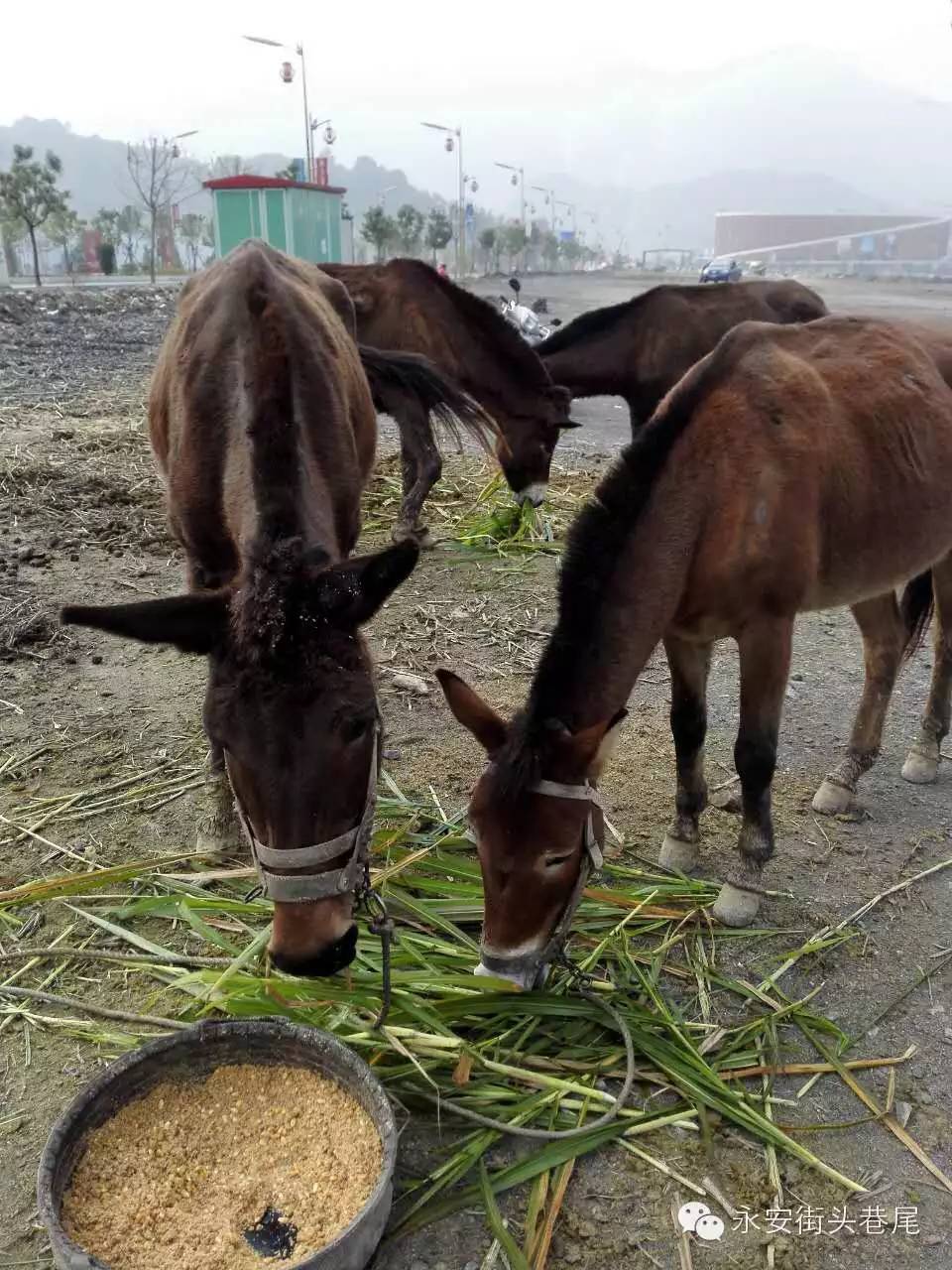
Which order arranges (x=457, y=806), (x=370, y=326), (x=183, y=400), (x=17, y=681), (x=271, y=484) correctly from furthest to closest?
(x=370, y=326) → (x=17, y=681) → (x=457, y=806) → (x=183, y=400) → (x=271, y=484)

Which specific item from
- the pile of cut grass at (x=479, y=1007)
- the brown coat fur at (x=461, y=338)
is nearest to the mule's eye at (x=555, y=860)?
the pile of cut grass at (x=479, y=1007)

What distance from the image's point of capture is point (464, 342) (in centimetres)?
964

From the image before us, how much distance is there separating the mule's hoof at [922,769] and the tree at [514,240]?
280ft

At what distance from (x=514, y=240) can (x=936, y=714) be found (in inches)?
3411

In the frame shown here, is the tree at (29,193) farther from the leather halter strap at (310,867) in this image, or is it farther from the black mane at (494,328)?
the leather halter strap at (310,867)

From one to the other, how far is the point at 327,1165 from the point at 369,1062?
477 mm

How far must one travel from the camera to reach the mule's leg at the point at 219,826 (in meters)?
4.29

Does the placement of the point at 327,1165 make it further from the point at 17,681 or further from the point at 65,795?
the point at 17,681

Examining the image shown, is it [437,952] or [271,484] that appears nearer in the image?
[271,484]

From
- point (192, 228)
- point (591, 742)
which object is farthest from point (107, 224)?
point (591, 742)

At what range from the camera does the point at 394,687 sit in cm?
604

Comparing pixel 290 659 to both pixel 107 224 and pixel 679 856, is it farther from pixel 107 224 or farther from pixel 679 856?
pixel 107 224

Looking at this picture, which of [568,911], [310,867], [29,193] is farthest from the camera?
[29,193]

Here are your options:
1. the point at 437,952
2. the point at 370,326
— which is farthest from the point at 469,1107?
the point at 370,326
